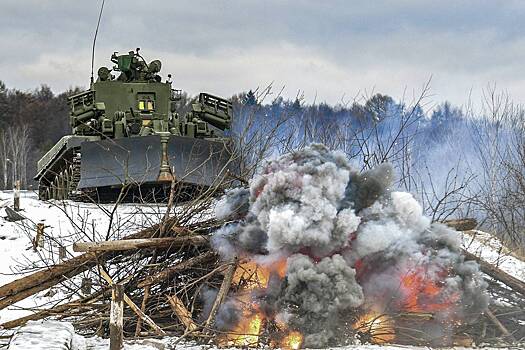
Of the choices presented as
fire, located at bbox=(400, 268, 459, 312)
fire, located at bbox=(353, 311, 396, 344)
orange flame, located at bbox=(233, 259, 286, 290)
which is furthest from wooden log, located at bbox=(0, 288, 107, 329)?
fire, located at bbox=(400, 268, 459, 312)

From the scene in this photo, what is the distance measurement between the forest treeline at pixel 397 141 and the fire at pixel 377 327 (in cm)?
159

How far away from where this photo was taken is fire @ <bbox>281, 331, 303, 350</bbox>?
23.3 ft

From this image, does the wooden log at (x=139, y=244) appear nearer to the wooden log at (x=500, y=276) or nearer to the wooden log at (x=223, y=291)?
the wooden log at (x=223, y=291)

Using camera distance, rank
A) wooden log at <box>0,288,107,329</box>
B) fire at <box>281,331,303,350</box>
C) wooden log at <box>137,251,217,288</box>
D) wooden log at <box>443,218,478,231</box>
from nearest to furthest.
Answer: fire at <box>281,331,303,350</box> → wooden log at <box>0,288,107,329</box> → wooden log at <box>137,251,217,288</box> → wooden log at <box>443,218,478,231</box>

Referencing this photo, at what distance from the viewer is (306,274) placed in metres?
7.05

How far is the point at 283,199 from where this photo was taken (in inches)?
293

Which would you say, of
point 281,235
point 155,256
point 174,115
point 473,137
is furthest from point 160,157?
point 473,137

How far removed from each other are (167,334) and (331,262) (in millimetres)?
1710

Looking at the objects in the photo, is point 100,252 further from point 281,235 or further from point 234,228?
point 281,235

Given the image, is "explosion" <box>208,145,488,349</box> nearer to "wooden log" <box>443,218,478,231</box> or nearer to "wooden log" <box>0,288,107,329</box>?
"wooden log" <box>443,218,478,231</box>

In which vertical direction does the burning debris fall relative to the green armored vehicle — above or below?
below

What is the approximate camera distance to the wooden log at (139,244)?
24.2 feet

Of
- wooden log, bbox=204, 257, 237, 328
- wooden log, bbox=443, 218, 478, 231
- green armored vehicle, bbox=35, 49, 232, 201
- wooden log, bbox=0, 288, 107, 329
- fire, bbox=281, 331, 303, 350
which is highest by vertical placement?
green armored vehicle, bbox=35, 49, 232, 201

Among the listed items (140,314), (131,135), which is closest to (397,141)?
(131,135)
